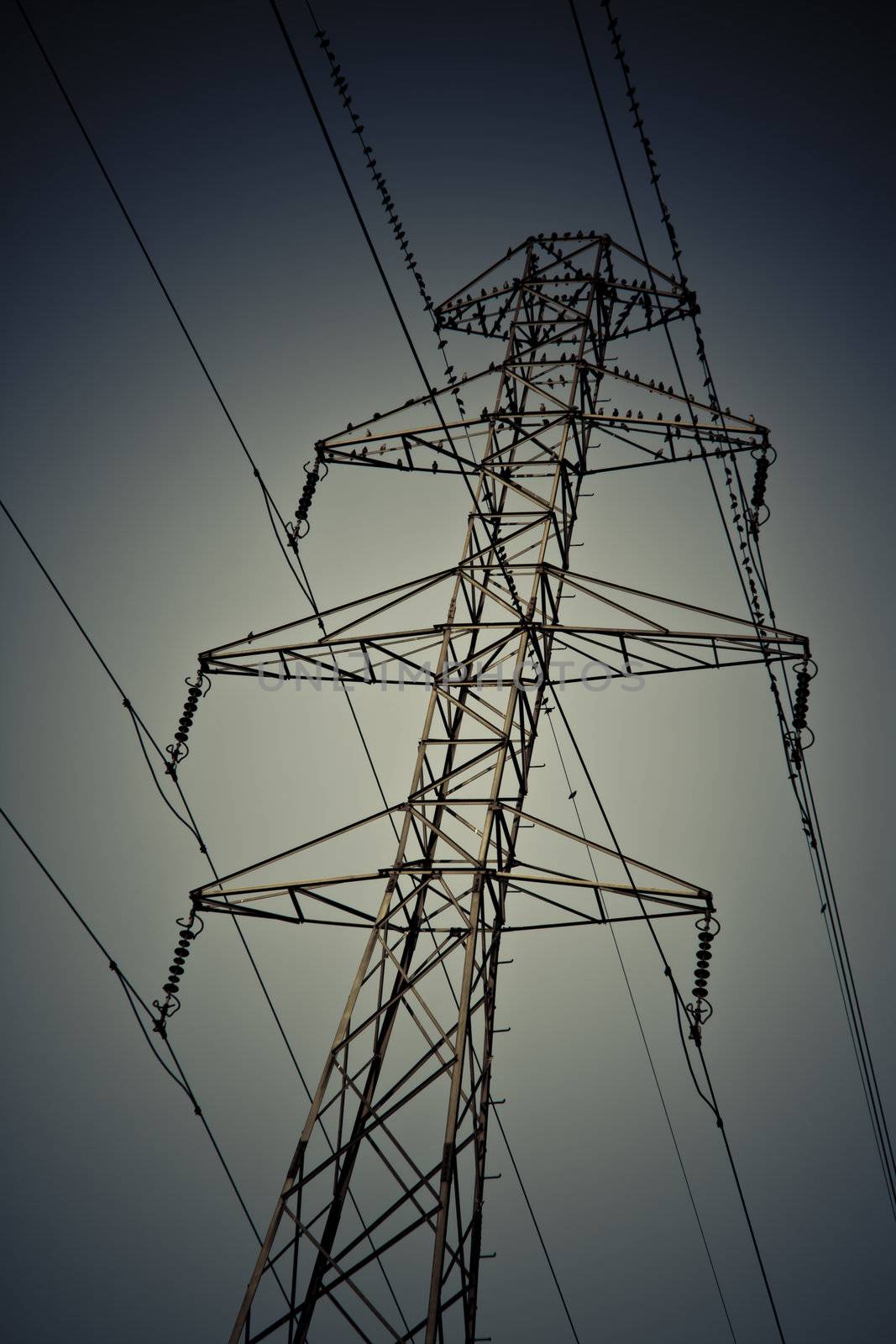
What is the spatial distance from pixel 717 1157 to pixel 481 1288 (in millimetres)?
7014

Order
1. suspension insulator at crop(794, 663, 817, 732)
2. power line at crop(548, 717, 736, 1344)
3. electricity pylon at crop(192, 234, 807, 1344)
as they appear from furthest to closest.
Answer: power line at crop(548, 717, 736, 1344) → suspension insulator at crop(794, 663, 817, 732) → electricity pylon at crop(192, 234, 807, 1344)

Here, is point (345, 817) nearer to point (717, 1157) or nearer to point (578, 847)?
point (578, 847)

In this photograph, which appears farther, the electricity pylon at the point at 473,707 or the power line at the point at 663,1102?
the power line at the point at 663,1102

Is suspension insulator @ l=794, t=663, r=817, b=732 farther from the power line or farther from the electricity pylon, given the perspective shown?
the power line

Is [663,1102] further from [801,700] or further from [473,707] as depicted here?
[801,700]

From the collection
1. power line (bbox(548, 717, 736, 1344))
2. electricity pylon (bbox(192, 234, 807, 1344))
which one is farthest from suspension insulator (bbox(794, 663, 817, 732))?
power line (bbox(548, 717, 736, 1344))

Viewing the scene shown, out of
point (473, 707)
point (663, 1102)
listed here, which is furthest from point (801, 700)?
point (663, 1102)

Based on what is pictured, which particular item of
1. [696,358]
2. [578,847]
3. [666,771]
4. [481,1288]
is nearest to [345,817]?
[578,847]

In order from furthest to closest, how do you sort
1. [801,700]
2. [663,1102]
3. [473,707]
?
[663,1102], [473,707], [801,700]

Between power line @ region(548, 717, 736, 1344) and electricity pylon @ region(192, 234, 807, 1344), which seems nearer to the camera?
electricity pylon @ region(192, 234, 807, 1344)

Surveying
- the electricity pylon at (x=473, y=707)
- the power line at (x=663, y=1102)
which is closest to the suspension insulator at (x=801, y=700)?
the electricity pylon at (x=473, y=707)

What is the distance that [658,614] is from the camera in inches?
1196

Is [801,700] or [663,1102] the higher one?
[663,1102]

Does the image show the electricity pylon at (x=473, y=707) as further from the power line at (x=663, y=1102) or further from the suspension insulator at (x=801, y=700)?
the power line at (x=663, y=1102)
